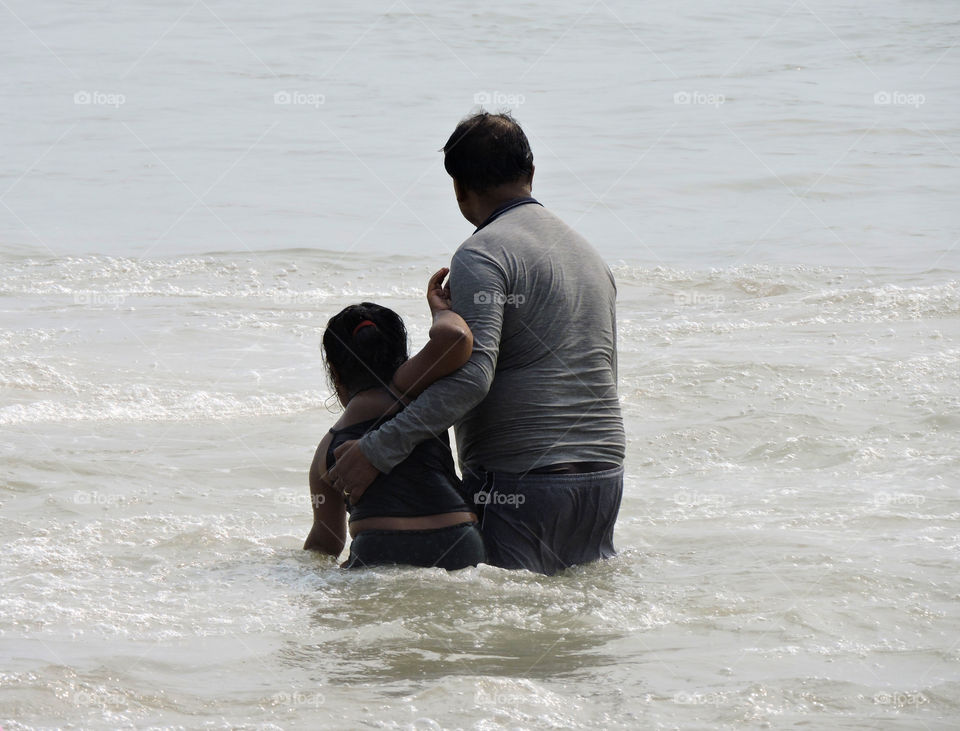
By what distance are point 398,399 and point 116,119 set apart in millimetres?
15698

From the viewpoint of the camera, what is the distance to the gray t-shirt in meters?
3.29

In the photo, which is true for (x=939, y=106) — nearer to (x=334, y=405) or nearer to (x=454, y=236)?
(x=454, y=236)

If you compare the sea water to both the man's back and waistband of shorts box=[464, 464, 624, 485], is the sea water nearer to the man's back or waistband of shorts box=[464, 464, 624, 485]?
waistband of shorts box=[464, 464, 624, 485]

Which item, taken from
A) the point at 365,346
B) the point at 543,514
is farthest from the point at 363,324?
the point at 543,514

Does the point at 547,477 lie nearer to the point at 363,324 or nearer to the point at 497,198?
the point at 363,324

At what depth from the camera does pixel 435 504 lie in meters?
3.46

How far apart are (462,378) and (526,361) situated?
0.26 meters

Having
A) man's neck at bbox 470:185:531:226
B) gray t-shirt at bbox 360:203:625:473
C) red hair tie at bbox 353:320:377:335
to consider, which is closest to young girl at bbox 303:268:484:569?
red hair tie at bbox 353:320:377:335

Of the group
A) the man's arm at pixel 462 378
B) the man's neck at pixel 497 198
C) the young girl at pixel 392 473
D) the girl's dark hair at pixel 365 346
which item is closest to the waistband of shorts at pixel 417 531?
the young girl at pixel 392 473

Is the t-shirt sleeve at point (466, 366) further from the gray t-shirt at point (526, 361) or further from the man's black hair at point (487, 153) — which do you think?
the man's black hair at point (487, 153)

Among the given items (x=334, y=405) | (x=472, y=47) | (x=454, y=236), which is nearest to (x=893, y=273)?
(x=454, y=236)

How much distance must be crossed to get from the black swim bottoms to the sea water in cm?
5

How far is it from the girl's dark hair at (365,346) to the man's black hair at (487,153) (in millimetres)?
455

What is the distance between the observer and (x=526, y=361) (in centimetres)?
343
